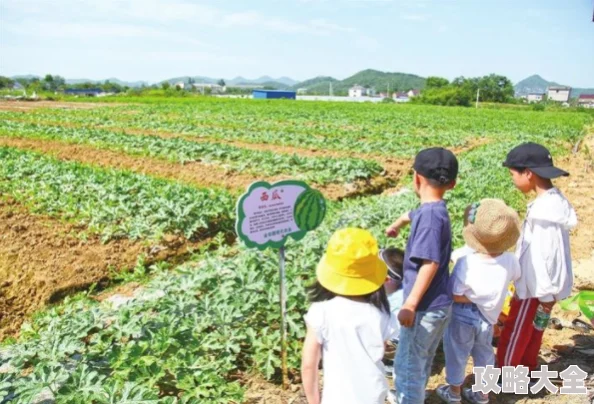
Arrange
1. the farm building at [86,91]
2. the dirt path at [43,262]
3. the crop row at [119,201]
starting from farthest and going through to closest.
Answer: the farm building at [86,91] → the crop row at [119,201] → the dirt path at [43,262]

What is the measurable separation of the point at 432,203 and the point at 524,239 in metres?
1.00

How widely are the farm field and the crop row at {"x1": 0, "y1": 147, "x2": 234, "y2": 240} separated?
0.09ft

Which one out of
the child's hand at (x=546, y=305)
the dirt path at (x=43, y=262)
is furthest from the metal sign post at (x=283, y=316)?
the dirt path at (x=43, y=262)

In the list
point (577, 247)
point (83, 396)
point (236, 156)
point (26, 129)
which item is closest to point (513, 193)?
point (577, 247)

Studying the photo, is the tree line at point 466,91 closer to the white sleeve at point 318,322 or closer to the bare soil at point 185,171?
the bare soil at point 185,171

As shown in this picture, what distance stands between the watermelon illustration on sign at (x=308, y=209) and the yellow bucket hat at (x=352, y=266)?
2.74 feet

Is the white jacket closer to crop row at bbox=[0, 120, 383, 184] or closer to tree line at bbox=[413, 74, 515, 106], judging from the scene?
crop row at bbox=[0, 120, 383, 184]

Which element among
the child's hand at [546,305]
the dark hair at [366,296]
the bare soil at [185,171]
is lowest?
the bare soil at [185,171]

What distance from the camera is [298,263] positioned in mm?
4391

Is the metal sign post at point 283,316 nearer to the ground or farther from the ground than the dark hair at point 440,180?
nearer to the ground

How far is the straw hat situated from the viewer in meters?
2.62

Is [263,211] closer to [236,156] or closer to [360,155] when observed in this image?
[236,156]

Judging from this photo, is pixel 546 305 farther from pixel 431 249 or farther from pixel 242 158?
pixel 242 158

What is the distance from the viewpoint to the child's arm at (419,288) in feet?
7.86
